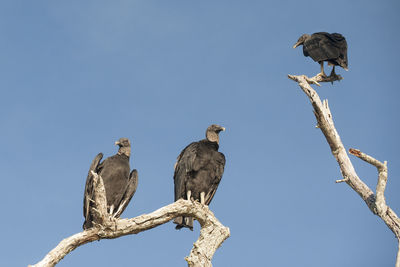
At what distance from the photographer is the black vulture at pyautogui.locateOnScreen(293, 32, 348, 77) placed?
8.03 meters

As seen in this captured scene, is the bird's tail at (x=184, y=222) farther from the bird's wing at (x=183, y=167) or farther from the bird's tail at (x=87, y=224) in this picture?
the bird's tail at (x=87, y=224)

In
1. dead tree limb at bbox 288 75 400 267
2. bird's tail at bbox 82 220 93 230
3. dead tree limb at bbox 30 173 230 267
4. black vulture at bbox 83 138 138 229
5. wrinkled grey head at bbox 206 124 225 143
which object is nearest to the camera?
dead tree limb at bbox 30 173 230 267

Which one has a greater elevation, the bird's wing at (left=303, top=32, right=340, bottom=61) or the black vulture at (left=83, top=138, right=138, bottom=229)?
the bird's wing at (left=303, top=32, right=340, bottom=61)

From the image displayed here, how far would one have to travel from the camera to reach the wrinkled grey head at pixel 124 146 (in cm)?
669

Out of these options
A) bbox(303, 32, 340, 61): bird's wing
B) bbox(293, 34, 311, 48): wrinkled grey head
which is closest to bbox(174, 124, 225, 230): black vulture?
bbox(303, 32, 340, 61): bird's wing

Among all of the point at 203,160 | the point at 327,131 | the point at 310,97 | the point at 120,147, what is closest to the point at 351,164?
the point at 327,131

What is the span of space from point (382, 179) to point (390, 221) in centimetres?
45

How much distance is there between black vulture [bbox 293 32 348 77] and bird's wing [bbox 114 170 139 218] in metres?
3.03

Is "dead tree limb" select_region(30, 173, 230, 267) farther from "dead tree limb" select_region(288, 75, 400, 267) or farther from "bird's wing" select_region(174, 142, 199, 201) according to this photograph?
"dead tree limb" select_region(288, 75, 400, 267)

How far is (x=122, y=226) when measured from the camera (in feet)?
17.3

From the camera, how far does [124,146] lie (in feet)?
22.1

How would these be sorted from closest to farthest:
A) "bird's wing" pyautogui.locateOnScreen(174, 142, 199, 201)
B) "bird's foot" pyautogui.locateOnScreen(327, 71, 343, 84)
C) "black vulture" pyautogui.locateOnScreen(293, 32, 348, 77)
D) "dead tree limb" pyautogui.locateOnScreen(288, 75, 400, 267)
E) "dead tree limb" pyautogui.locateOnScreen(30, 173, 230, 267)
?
"dead tree limb" pyautogui.locateOnScreen(30, 173, 230, 267) < "dead tree limb" pyautogui.locateOnScreen(288, 75, 400, 267) < "bird's wing" pyautogui.locateOnScreen(174, 142, 199, 201) < "bird's foot" pyautogui.locateOnScreen(327, 71, 343, 84) < "black vulture" pyautogui.locateOnScreen(293, 32, 348, 77)

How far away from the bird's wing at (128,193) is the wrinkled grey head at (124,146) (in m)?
0.47

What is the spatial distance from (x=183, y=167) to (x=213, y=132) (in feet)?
2.36
